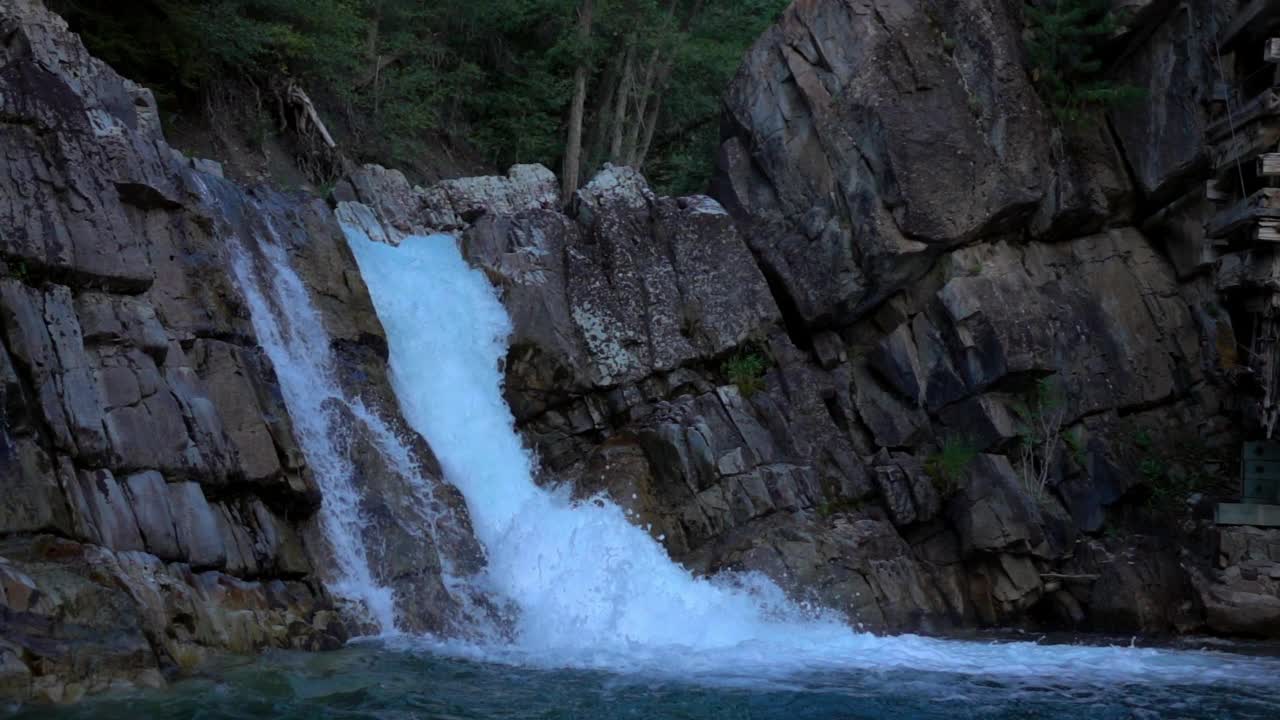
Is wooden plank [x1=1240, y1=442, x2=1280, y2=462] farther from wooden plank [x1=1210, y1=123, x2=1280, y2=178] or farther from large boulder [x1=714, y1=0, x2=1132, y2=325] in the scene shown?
large boulder [x1=714, y1=0, x2=1132, y2=325]

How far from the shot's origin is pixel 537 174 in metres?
22.4

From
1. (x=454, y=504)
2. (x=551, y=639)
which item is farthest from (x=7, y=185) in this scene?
(x=551, y=639)

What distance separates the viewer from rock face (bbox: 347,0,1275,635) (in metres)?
17.2

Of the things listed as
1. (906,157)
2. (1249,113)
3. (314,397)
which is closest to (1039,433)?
(906,157)

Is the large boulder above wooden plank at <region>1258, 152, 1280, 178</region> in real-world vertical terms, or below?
above

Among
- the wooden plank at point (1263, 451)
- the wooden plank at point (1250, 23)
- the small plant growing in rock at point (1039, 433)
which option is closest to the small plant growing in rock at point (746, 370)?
the small plant growing in rock at point (1039, 433)

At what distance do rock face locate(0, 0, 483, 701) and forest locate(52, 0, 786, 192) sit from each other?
22.6 ft

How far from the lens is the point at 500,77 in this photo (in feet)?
94.0

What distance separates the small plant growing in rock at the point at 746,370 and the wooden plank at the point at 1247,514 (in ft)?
23.3

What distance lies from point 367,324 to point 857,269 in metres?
8.27

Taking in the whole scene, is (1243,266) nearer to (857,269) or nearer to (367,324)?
(857,269)

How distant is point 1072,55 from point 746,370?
7.86 metres

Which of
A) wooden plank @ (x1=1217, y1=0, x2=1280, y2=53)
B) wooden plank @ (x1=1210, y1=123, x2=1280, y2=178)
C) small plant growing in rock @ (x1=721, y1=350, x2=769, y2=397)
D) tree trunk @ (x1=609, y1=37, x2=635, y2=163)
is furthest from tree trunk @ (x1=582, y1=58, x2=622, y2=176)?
wooden plank @ (x1=1210, y1=123, x2=1280, y2=178)

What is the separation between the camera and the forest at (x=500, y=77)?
72.6 feet
